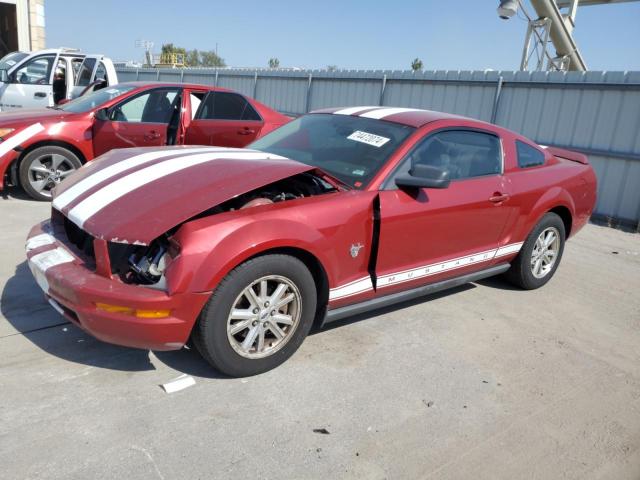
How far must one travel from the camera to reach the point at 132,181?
3.09 metres

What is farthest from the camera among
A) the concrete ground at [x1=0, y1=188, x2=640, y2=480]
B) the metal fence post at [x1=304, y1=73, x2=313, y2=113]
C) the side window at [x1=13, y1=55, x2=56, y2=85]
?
the metal fence post at [x1=304, y1=73, x2=313, y2=113]

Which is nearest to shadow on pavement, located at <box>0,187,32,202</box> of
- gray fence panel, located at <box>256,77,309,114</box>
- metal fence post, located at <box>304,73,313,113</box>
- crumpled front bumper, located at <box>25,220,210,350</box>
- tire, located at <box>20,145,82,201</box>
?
tire, located at <box>20,145,82,201</box>

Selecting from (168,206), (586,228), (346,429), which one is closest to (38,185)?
(168,206)

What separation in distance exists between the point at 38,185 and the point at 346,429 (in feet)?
17.9

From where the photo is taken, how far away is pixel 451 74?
10406mm

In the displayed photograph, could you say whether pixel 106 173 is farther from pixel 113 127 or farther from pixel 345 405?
pixel 113 127

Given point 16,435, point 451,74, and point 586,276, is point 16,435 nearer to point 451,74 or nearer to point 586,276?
point 586,276

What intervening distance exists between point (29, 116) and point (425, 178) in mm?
5344

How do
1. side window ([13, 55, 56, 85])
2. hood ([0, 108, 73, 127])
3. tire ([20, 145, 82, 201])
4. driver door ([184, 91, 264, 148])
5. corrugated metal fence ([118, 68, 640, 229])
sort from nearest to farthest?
hood ([0, 108, 73, 127]), tire ([20, 145, 82, 201]), driver door ([184, 91, 264, 148]), corrugated metal fence ([118, 68, 640, 229]), side window ([13, 55, 56, 85])

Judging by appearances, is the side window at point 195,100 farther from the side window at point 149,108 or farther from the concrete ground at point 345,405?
the concrete ground at point 345,405

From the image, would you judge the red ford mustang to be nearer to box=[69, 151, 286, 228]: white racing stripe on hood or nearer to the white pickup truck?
box=[69, 151, 286, 228]: white racing stripe on hood

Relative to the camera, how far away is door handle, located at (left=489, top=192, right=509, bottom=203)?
13.2 feet

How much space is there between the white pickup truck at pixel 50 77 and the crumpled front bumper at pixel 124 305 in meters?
8.01

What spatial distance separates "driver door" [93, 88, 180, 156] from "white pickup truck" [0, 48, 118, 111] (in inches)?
131
